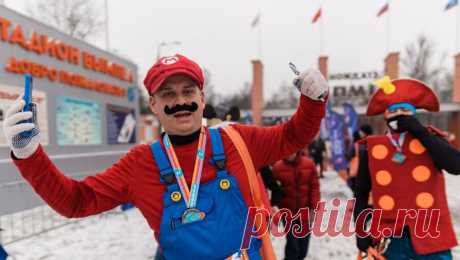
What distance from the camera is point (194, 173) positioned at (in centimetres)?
169

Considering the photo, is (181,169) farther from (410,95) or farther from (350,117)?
(350,117)

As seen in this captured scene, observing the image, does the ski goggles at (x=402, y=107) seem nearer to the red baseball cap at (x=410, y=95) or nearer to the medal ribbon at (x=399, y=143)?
the red baseball cap at (x=410, y=95)

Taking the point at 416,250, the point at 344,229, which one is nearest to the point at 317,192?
the point at 344,229

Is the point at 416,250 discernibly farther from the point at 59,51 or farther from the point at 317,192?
the point at 59,51

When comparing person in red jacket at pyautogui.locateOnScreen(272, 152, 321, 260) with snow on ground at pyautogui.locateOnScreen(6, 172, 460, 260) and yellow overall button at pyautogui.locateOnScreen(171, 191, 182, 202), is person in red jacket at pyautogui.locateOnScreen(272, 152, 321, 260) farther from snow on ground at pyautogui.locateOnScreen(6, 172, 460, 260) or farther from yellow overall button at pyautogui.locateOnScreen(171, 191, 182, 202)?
yellow overall button at pyautogui.locateOnScreen(171, 191, 182, 202)

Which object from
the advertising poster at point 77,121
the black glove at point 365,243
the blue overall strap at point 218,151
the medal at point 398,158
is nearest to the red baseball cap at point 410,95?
the medal at point 398,158

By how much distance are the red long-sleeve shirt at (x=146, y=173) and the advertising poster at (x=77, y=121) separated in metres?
7.60

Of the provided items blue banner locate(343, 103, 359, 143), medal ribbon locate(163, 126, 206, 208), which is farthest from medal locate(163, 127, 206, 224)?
blue banner locate(343, 103, 359, 143)

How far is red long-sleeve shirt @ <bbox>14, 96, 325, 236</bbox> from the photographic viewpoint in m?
1.66

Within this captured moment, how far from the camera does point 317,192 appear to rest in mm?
4391

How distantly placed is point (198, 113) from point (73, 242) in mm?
4648

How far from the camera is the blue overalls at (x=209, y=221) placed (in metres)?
1.62

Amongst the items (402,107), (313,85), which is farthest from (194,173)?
(402,107)

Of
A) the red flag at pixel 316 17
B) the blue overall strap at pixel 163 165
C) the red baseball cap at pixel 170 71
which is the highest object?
the red flag at pixel 316 17
